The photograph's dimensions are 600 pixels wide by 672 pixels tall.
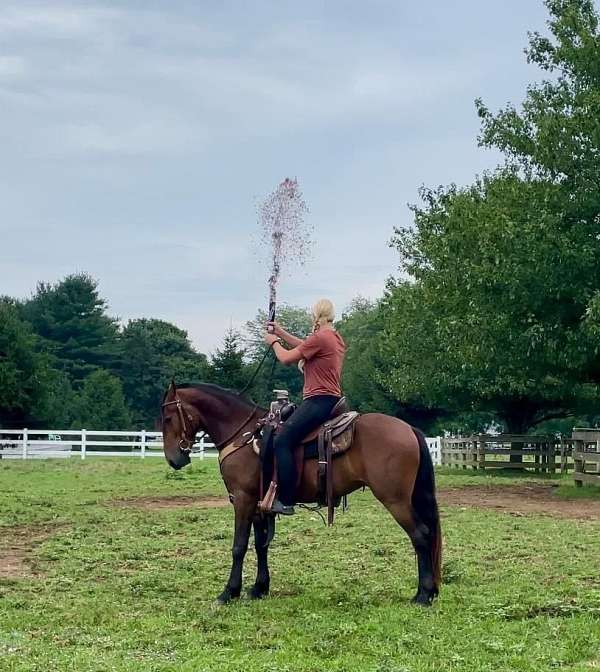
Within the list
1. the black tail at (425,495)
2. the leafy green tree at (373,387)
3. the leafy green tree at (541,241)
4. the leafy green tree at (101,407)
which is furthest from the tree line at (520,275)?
the leafy green tree at (101,407)

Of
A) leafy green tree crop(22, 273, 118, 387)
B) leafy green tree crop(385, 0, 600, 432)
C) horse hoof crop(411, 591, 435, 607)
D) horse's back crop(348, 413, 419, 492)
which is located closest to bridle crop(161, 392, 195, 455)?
horse's back crop(348, 413, 419, 492)

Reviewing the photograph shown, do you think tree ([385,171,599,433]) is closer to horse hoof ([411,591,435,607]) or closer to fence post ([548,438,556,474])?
fence post ([548,438,556,474])

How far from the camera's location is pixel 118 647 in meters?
6.16

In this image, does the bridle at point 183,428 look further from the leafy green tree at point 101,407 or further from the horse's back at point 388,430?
the leafy green tree at point 101,407

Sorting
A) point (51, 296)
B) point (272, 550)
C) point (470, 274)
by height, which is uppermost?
point (51, 296)

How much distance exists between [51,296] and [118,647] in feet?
222

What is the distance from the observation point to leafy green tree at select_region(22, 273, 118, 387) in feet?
229

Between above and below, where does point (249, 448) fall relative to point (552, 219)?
below

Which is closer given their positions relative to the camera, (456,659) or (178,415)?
(456,659)

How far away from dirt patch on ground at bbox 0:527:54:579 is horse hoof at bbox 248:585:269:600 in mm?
2761

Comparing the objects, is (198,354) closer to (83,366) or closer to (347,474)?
(83,366)

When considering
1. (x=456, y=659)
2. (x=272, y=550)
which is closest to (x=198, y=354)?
(x=272, y=550)

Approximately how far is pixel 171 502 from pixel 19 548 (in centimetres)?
650

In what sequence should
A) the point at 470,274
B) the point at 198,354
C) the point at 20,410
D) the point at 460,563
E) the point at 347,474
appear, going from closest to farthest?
1. the point at 347,474
2. the point at 460,563
3. the point at 470,274
4. the point at 20,410
5. the point at 198,354
